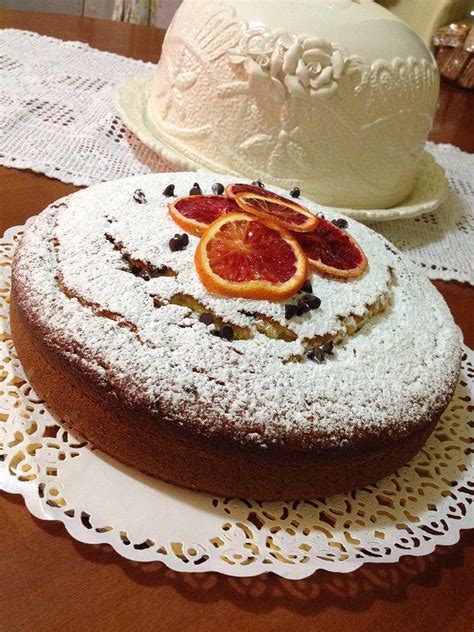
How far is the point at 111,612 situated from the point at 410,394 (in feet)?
1.87

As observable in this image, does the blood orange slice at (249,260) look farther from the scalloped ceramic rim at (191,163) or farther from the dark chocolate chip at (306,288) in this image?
the scalloped ceramic rim at (191,163)

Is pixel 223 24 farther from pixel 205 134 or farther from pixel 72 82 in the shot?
pixel 72 82

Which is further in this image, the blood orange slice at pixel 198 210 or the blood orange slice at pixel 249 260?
the blood orange slice at pixel 198 210

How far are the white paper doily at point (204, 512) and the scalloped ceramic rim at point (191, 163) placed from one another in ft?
2.59

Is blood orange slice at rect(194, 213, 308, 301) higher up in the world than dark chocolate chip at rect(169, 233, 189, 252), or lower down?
higher up

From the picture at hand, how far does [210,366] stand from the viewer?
0.92 metres

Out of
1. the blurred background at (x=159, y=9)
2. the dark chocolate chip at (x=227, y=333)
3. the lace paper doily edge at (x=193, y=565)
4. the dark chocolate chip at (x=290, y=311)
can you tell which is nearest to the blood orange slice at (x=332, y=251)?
the dark chocolate chip at (x=290, y=311)

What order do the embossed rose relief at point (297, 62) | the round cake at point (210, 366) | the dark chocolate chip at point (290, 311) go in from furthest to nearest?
the embossed rose relief at point (297, 62)
the dark chocolate chip at point (290, 311)
the round cake at point (210, 366)

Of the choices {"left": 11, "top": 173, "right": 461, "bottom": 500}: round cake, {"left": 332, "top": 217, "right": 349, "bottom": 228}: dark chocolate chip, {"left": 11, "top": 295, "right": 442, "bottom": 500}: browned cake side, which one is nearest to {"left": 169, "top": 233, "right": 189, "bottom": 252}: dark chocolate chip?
{"left": 11, "top": 173, "right": 461, "bottom": 500}: round cake

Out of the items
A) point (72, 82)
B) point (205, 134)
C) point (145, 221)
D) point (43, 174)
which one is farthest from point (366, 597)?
point (72, 82)

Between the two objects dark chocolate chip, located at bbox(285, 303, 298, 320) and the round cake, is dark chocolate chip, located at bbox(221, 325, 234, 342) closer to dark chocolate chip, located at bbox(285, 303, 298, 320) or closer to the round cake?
the round cake

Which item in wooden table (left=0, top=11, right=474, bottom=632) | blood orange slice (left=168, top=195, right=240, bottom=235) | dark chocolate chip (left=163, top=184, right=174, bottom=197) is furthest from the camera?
dark chocolate chip (left=163, top=184, right=174, bottom=197)

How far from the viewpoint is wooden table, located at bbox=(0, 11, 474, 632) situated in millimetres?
751

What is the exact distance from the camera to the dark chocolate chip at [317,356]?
39.0 inches
